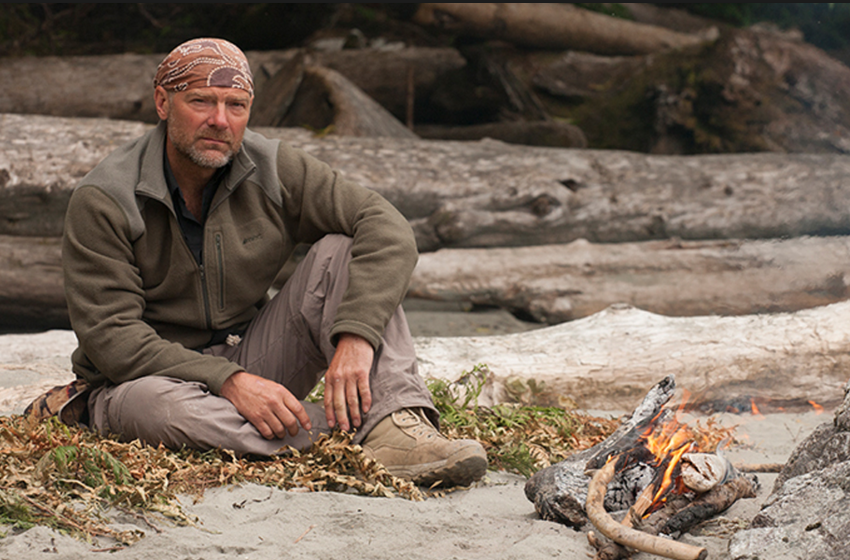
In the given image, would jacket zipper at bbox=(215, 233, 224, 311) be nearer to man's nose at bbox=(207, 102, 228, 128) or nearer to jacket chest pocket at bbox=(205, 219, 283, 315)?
jacket chest pocket at bbox=(205, 219, 283, 315)

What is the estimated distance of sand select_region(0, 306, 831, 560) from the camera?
1922 mm

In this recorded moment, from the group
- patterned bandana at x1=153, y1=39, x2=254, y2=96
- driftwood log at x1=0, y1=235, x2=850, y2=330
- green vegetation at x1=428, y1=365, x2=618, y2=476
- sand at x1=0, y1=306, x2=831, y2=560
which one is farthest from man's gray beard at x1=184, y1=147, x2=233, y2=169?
driftwood log at x1=0, y1=235, x2=850, y2=330

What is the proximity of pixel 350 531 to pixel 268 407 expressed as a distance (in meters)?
0.67

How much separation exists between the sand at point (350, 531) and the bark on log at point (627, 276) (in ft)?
11.7

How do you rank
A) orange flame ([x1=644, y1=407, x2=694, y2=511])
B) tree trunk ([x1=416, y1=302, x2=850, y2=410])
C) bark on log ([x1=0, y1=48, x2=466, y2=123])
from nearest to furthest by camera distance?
orange flame ([x1=644, y1=407, x2=694, y2=511])
tree trunk ([x1=416, y1=302, x2=850, y2=410])
bark on log ([x1=0, y1=48, x2=466, y2=123])

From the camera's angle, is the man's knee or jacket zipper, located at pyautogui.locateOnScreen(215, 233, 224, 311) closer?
the man's knee

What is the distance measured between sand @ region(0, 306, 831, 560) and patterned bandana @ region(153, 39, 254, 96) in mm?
1412

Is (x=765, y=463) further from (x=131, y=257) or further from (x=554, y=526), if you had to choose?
(x=131, y=257)

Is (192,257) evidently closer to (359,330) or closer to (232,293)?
(232,293)

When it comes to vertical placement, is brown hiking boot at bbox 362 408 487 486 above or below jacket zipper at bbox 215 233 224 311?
below

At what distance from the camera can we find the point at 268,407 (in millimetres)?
2656

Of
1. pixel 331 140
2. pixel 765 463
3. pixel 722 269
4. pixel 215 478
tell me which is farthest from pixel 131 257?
pixel 722 269

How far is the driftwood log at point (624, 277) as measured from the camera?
6.16m

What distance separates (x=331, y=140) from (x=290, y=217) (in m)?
3.36
